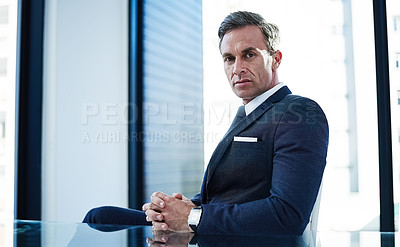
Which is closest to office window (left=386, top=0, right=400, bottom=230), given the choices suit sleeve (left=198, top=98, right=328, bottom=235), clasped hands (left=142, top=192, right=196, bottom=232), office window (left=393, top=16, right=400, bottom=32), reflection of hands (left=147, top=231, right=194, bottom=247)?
office window (left=393, top=16, right=400, bottom=32)

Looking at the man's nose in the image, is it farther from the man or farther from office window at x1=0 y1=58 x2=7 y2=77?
office window at x1=0 y1=58 x2=7 y2=77

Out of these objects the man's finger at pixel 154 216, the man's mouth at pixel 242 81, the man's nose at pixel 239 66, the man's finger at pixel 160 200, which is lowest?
the man's finger at pixel 154 216

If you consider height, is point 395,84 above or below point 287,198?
above

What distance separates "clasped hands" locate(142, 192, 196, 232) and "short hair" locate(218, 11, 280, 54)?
75 cm

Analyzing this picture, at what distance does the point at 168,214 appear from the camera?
4.14 ft

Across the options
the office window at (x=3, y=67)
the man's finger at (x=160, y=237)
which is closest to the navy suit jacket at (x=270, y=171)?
the man's finger at (x=160, y=237)

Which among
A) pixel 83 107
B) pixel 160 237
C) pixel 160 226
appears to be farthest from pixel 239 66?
pixel 83 107

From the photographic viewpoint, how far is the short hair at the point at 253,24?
1615mm

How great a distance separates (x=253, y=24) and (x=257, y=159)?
1.85 feet

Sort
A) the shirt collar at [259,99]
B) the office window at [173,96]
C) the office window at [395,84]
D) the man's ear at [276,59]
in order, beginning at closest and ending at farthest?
the shirt collar at [259,99]
the man's ear at [276,59]
the office window at [395,84]
the office window at [173,96]

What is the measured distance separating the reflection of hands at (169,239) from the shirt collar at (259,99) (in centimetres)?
81

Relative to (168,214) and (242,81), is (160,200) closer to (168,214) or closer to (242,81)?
(168,214)

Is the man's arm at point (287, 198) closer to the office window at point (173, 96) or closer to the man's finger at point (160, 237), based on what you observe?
the man's finger at point (160, 237)

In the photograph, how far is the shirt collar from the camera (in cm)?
160
